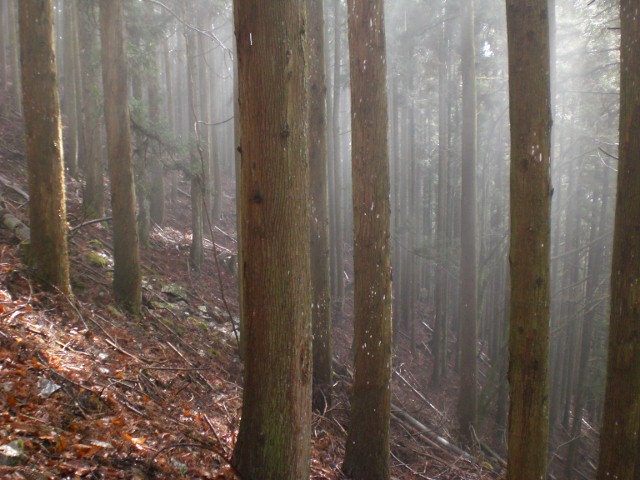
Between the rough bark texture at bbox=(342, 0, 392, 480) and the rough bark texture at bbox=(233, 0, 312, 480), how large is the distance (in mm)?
2309

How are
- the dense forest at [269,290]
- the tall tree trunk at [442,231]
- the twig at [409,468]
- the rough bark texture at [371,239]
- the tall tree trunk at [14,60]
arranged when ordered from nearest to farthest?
the dense forest at [269,290]
the rough bark texture at [371,239]
the twig at [409,468]
the tall tree trunk at [14,60]
the tall tree trunk at [442,231]

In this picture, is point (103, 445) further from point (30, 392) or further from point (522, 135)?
point (522, 135)

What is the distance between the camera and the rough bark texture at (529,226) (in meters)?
4.86

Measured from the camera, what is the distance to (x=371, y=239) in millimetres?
5969

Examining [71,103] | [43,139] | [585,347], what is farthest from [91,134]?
[585,347]

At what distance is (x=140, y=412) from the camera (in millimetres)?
5098

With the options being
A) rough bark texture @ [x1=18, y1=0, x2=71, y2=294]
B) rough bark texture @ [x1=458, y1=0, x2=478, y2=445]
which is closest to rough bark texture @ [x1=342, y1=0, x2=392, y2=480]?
rough bark texture @ [x1=18, y1=0, x2=71, y2=294]

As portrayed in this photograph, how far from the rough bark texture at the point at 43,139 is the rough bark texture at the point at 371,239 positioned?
366 cm

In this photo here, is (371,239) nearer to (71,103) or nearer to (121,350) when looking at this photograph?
(121,350)

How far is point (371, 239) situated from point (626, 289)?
2.63 m

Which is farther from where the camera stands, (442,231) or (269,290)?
(442,231)

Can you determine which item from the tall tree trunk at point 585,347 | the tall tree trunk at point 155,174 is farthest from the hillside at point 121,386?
the tall tree trunk at point 585,347

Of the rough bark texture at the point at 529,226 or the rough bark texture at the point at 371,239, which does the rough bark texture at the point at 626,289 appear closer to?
the rough bark texture at the point at 529,226

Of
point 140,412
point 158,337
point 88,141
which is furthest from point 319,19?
point 88,141
